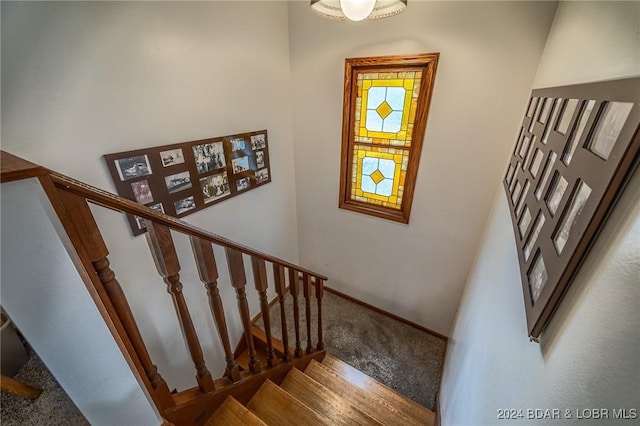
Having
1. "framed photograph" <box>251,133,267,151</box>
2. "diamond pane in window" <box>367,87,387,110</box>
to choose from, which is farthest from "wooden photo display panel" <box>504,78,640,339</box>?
"framed photograph" <box>251,133,267,151</box>

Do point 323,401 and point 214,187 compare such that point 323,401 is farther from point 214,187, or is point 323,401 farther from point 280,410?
point 214,187

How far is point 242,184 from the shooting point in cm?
215

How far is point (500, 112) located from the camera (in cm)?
170

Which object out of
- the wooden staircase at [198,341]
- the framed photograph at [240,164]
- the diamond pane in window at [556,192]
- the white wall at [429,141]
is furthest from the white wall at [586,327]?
the framed photograph at [240,164]

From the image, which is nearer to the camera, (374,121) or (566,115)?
(566,115)

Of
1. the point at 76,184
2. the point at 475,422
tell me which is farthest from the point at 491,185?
the point at 76,184

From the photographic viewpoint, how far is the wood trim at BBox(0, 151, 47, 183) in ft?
1.51

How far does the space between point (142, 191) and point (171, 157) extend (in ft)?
0.90

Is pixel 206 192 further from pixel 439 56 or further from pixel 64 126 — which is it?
pixel 439 56

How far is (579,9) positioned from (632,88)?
974 mm

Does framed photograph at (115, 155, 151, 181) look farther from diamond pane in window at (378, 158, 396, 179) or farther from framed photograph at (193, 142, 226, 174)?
diamond pane in window at (378, 158, 396, 179)

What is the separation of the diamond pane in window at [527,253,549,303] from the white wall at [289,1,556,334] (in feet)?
4.90

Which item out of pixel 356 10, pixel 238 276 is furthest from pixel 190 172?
pixel 356 10

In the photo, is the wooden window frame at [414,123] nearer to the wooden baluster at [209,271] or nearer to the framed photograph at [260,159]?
the framed photograph at [260,159]
